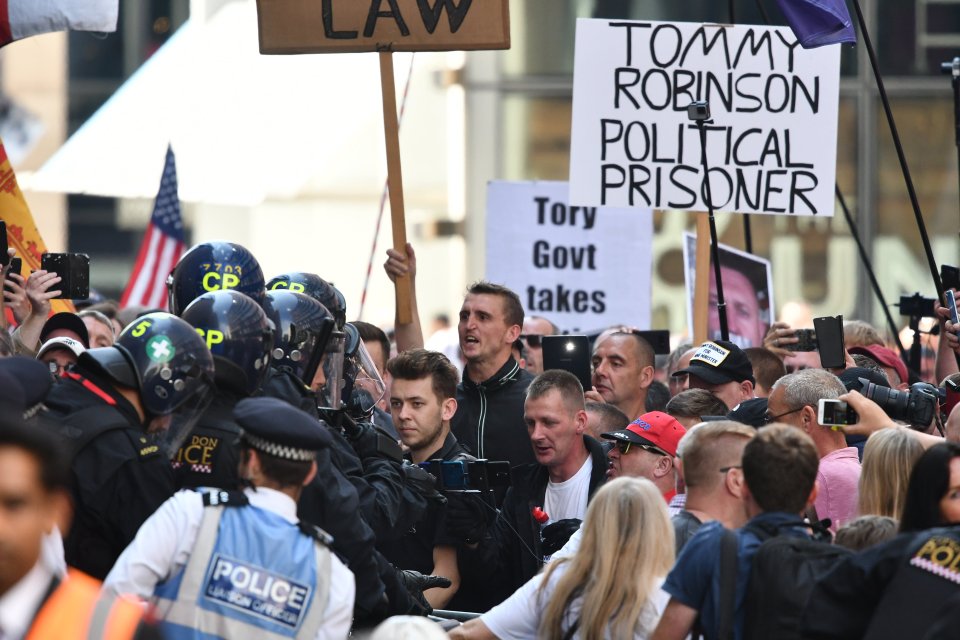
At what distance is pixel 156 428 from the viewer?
4980mm

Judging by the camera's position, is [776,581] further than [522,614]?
No

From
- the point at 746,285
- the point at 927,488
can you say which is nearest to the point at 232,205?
the point at 746,285

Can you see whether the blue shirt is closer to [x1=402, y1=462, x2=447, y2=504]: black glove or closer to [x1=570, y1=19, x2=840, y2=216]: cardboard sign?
[x1=402, y1=462, x2=447, y2=504]: black glove

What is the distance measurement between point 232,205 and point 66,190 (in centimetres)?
239

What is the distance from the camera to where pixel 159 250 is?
12086 millimetres

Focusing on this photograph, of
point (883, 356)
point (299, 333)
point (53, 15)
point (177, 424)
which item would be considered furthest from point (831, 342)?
point (53, 15)

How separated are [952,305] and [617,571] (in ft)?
10.4

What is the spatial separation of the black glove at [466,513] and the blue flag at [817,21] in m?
3.64

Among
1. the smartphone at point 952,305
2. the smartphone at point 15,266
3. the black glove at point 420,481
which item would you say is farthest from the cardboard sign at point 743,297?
the black glove at point 420,481

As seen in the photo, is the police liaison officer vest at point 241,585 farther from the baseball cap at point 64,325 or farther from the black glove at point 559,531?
the baseball cap at point 64,325

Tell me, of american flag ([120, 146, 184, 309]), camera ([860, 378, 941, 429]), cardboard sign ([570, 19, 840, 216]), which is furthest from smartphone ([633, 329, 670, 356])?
american flag ([120, 146, 184, 309])

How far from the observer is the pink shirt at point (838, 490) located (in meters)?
5.94

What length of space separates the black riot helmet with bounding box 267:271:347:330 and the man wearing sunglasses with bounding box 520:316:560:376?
8.99 feet

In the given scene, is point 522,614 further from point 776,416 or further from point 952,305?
point 952,305
